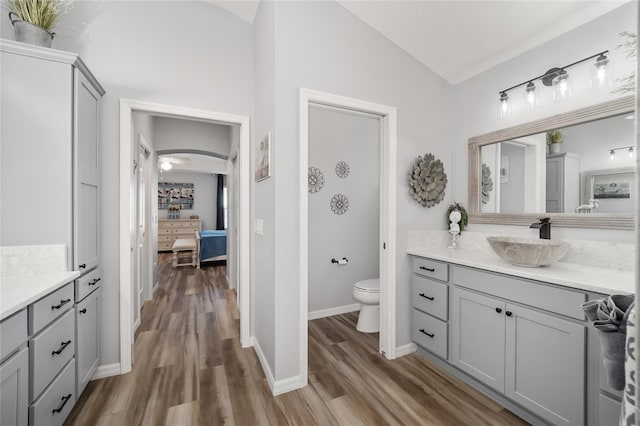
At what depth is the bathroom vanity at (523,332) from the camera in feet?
4.46

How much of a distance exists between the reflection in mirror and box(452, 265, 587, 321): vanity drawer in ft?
2.39

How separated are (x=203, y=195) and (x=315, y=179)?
7.29 m

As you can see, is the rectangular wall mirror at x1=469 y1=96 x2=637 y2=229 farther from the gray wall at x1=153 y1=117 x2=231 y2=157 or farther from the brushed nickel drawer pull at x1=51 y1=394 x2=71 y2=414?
the gray wall at x1=153 y1=117 x2=231 y2=157

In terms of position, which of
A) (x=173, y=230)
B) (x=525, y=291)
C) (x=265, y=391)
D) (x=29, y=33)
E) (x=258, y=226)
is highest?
(x=29, y=33)

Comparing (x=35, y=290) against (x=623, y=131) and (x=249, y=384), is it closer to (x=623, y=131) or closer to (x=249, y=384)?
(x=249, y=384)

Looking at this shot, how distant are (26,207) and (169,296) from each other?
2908 mm

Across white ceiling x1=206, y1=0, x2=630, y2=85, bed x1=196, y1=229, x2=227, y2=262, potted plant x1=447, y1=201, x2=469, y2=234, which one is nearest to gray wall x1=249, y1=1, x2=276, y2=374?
white ceiling x1=206, y1=0, x2=630, y2=85

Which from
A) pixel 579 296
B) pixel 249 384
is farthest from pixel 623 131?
pixel 249 384

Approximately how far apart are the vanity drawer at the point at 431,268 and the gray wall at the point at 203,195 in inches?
332

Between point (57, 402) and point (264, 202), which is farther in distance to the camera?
point (264, 202)

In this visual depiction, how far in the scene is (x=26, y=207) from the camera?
152cm

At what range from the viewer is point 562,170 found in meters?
1.96

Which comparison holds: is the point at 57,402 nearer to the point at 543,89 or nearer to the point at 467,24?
the point at 467,24

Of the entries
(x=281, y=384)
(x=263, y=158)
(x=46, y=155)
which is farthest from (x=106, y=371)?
(x=263, y=158)
